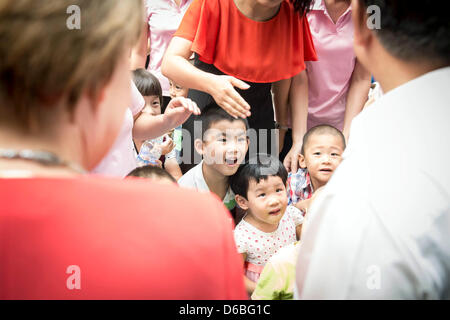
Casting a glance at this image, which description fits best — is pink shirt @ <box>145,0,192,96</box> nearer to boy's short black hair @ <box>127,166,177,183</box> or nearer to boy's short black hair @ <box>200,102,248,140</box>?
boy's short black hair @ <box>200,102,248,140</box>

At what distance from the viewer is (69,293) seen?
55cm

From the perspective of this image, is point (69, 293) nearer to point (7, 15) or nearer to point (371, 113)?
point (7, 15)

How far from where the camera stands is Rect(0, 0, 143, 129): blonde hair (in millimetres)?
529

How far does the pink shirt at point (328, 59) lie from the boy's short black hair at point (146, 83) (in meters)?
0.83

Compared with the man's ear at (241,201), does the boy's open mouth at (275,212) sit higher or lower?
lower

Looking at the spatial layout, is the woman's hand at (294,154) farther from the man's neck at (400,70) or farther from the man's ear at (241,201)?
the man's neck at (400,70)

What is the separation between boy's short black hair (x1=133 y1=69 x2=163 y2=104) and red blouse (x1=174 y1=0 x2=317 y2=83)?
0.66 m

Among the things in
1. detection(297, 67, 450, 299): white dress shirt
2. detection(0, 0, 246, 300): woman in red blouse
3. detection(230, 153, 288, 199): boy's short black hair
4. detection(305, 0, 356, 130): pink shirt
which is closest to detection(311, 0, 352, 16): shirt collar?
detection(305, 0, 356, 130): pink shirt

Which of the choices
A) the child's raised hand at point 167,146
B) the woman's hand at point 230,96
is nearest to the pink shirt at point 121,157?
the woman's hand at point 230,96

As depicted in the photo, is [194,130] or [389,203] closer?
[389,203]

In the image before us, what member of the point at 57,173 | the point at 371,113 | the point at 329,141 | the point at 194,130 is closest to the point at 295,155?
the point at 329,141

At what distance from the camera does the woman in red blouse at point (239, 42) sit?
1.78 m

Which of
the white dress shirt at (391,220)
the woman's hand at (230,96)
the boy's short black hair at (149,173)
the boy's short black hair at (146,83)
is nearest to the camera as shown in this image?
the white dress shirt at (391,220)
